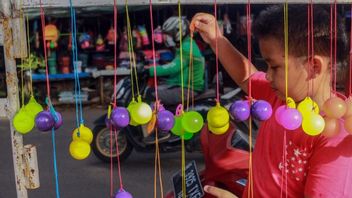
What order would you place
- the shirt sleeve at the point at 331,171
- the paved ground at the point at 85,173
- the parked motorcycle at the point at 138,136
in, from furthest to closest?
the parked motorcycle at the point at 138,136 < the paved ground at the point at 85,173 < the shirt sleeve at the point at 331,171

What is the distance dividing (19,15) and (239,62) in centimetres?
72

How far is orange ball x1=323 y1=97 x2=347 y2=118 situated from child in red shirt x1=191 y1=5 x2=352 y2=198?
0.19 feet

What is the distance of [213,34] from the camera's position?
1.67 m

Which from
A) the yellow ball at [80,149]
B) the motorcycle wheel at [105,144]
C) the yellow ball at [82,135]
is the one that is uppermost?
the yellow ball at [82,135]

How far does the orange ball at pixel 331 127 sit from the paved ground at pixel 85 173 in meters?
2.83

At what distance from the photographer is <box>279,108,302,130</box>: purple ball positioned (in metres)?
1.34

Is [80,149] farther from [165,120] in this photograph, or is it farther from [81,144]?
[165,120]

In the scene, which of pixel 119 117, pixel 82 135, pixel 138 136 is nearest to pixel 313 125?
pixel 119 117

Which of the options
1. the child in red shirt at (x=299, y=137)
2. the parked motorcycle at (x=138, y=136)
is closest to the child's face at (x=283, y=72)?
the child in red shirt at (x=299, y=137)

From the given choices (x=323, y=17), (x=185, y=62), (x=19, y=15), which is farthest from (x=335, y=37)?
(x=185, y=62)

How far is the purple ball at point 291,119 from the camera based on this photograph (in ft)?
4.41

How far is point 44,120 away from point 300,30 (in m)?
A: 0.73

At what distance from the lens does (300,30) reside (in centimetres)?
144

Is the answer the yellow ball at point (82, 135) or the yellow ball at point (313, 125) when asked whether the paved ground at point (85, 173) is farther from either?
the yellow ball at point (313, 125)
